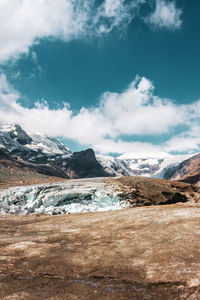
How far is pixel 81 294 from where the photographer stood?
41.0 ft

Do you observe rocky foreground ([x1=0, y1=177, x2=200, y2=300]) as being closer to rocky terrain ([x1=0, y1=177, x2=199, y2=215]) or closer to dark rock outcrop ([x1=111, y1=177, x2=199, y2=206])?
rocky terrain ([x1=0, y1=177, x2=199, y2=215])

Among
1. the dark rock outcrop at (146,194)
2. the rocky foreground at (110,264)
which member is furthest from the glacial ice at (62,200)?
the rocky foreground at (110,264)

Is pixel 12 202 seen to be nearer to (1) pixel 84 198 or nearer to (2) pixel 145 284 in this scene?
(1) pixel 84 198

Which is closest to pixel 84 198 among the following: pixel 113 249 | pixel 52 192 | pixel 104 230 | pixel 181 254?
pixel 52 192

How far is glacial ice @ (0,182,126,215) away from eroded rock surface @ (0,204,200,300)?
33.8 meters

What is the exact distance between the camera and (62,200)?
63500mm

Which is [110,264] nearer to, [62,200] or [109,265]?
[109,265]

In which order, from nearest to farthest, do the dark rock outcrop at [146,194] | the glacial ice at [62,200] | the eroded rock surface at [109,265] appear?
1. the eroded rock surface at [109,265]
2. the glacial ice at [62,200]
3. the dark rock outcrop at [146,194]

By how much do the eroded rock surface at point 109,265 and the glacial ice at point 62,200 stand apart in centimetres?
3376

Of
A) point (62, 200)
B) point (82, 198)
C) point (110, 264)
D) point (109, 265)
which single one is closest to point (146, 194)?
point (82, 198)

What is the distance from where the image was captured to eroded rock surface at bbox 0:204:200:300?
1255 centimetres

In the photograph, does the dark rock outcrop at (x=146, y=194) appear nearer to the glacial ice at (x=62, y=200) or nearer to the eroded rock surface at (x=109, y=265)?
the glacial ice at (x=62, y=200)

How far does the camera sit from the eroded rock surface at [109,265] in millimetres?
12547

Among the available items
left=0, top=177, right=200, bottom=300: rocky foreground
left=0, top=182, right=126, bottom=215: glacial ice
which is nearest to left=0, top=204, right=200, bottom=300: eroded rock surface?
left=0, top=177, right=200, bottom=300: rocky foreground
